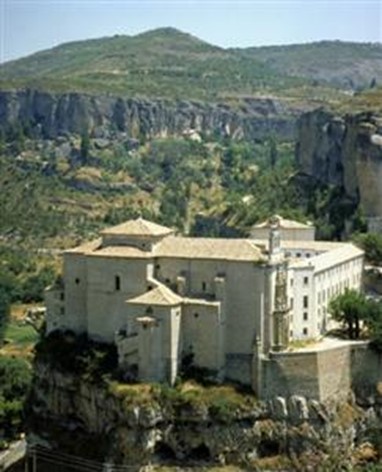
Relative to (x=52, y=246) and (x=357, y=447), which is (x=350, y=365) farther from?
(x=52, y=246)

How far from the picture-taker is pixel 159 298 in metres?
49.4

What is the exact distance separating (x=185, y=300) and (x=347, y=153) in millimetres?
38006

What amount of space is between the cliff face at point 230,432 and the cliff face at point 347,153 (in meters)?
30.8

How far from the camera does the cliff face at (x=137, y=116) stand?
156250 mm

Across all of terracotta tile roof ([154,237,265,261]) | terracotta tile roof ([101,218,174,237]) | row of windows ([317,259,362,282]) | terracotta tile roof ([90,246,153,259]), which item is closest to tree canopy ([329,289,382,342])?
row of windows ([317,259,362,282])

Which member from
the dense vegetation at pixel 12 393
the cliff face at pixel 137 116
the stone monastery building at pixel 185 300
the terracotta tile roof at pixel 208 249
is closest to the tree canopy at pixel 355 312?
the stone monastery building at pixel 185 300

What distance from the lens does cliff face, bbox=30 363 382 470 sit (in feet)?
160

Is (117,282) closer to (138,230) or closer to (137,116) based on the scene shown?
(138,230)

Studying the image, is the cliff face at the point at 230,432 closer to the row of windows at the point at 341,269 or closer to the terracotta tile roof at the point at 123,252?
the terracotta tile roof at the point at 123,252

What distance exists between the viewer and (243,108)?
17238cm

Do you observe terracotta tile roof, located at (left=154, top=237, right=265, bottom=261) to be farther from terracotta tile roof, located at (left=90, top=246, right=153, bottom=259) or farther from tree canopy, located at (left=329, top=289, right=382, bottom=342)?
tree canopy, located at (left=329, top=289, right=382, bottom=342)

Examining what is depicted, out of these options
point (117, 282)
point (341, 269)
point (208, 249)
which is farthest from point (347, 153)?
point (117, 282)

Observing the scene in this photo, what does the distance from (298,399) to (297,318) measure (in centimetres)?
507

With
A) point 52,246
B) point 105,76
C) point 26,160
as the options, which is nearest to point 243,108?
point 105,76
